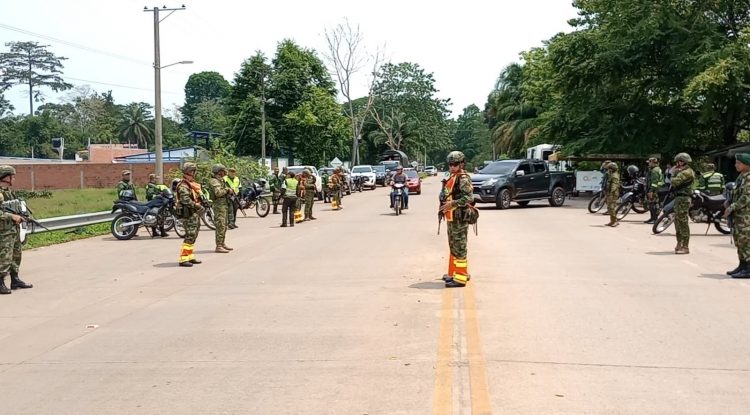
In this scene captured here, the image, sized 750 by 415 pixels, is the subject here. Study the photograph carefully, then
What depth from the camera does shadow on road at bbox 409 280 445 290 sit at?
10117 mm

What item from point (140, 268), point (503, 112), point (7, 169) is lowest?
point (140, 268)

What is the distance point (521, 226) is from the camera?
20.3 m

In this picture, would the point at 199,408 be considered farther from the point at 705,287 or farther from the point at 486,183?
the point at 486,183

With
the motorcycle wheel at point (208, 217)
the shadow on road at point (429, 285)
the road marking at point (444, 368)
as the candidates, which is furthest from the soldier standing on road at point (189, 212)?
the motorcycle wheel at point (208, 217)

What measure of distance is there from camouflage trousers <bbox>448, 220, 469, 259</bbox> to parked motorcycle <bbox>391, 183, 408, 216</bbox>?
1533 centimetres

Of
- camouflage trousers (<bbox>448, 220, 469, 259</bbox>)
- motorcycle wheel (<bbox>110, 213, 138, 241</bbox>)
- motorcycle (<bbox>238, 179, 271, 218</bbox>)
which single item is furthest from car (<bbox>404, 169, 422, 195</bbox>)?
camouflage trousers (<bbox>448, 220, 469, 259</bbox>)

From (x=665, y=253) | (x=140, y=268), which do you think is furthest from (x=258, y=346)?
(x=665, y=253)

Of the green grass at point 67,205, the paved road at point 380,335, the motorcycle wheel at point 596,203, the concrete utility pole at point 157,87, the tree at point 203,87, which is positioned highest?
the tree at point 203,87

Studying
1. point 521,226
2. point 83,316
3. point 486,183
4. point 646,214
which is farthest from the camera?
point 486,183

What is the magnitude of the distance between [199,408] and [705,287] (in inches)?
301

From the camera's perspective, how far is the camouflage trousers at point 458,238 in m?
10.0

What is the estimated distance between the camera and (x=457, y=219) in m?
10.0

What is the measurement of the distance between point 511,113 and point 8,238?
64.9 m

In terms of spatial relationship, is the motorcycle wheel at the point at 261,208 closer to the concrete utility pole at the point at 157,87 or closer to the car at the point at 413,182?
the concrete utility pole at the point at 157,87
